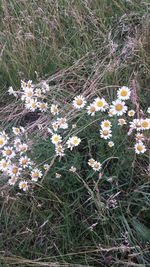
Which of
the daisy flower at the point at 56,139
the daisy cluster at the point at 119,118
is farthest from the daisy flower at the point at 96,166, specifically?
the daisy flower at the point at 56,139

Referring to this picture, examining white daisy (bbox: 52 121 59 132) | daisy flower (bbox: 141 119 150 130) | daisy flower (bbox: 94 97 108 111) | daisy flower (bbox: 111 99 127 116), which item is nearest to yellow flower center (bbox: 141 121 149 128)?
daisy flower (bbox: 141 119 150 130)

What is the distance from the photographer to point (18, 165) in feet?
6.35

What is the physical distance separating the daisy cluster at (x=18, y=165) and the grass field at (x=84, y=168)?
0.05 metres

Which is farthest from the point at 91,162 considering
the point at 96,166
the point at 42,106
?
the point at 42,106

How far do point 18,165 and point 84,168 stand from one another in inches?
14.0

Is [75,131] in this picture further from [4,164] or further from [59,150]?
[4,164]

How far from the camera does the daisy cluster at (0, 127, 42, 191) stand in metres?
1.90

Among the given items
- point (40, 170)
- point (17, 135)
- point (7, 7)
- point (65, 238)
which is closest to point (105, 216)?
point (65, 238)

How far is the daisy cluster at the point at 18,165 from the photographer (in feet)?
6.23

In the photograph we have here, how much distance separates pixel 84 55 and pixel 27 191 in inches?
46.2

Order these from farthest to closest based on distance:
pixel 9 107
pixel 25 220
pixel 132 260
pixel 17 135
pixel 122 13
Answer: pixel 122 13
pixel 9 107
pixel 17 135
pixel 25 220
pixel 132 260

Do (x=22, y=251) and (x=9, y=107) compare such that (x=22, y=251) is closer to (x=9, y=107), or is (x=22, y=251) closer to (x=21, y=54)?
(x=9, y=107)

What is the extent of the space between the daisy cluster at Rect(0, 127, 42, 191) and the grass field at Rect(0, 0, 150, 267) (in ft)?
0.16

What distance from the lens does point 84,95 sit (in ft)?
7.36
